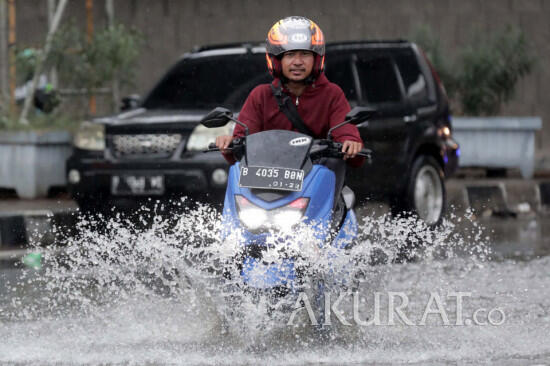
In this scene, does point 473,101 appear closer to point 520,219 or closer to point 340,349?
point 520,219

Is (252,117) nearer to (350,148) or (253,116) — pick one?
(253,116)

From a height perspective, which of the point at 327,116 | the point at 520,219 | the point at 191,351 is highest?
the point at 327,116

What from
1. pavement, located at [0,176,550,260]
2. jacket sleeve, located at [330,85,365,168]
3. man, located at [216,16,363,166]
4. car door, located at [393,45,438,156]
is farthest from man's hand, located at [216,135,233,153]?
car door, located at [393,45,438,156]

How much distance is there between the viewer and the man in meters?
6.19

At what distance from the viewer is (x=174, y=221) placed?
1138cm

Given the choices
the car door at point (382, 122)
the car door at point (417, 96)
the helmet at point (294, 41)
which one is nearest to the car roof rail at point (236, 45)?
the car door at point (382, 122)

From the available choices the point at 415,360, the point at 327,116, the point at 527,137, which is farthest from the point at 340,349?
the point at 527,137

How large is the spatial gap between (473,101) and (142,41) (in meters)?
4.18

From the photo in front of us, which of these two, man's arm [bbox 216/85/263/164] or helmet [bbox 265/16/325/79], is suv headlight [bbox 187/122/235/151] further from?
helmet [bbox 265/16/325/79]

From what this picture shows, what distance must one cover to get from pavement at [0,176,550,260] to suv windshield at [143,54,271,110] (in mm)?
1279

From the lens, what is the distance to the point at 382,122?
11.1 m

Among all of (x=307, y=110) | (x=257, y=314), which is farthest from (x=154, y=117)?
(x=257, y=314)

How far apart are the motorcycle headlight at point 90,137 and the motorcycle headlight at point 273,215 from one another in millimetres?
5277

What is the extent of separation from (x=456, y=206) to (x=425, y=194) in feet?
5.02
